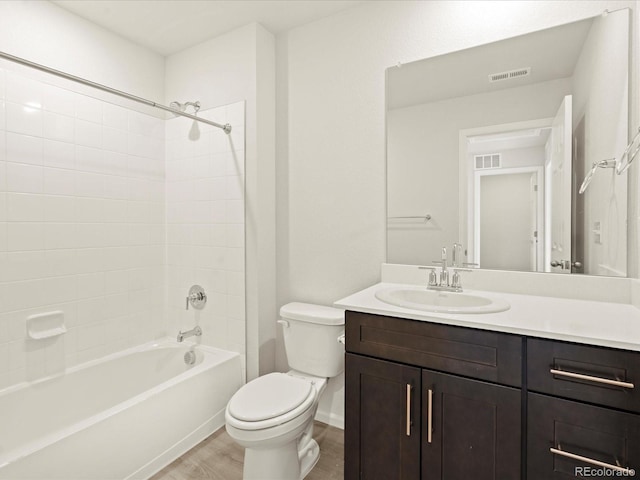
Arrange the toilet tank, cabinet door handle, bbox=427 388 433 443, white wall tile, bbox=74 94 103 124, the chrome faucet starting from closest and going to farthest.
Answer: cabinet door handle, bbox=427 388 433 443
the chrome faucet
the toilet tank
white wall tile, bbox=74 94 103 124

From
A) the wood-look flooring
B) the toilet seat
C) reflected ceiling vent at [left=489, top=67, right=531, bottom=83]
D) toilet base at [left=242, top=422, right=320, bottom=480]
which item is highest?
reflected ceiling vent at [left=489, top=67, right=531, bottom=83]

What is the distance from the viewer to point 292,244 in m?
2.36

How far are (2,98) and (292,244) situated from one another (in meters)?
1.71

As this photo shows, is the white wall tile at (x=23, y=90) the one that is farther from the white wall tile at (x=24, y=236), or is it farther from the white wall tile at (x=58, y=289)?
the white wall tile at (x=58, y=289)

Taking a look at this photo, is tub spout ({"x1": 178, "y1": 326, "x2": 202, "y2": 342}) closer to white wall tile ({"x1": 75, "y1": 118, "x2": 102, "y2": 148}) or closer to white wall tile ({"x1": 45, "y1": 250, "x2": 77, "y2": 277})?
white wall tile ({"x1": 45, "y1": 250, "x2": 77, "y2": 277})

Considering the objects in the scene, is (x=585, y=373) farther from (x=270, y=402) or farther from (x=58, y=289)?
(x=58, y=289)

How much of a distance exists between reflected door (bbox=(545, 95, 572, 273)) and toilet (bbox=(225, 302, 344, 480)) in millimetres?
1078

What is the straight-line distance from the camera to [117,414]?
5.29 feet

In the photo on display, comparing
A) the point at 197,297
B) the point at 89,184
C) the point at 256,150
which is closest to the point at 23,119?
the point at 89,184

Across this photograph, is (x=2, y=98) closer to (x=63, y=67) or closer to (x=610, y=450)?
(x=63, y=67)

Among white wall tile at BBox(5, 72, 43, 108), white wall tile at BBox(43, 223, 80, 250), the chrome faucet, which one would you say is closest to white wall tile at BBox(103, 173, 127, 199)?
white wall tile at BBox(43, 223, 80, 250)

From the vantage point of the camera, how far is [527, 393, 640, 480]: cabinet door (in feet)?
3.34

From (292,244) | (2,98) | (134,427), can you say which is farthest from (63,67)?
(134,427)

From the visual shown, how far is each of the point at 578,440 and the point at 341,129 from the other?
5.84 ft
